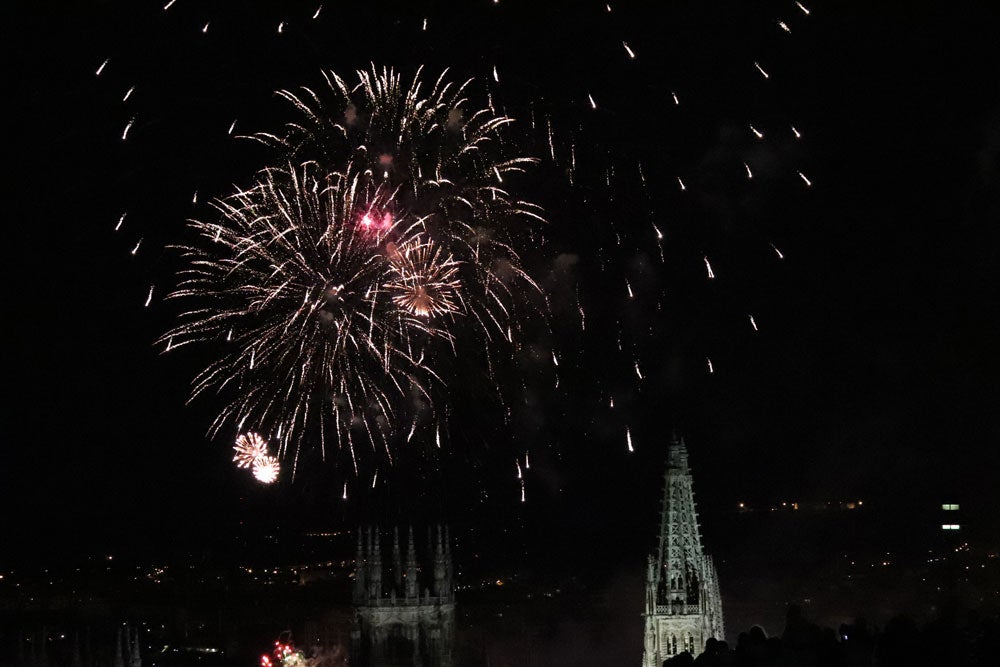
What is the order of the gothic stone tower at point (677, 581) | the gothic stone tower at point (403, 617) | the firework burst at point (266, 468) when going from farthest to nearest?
the gothic stone tower at point (403, 617) → the gothic stone tower at point (677, 581) → the firework burst at point (266, 468)

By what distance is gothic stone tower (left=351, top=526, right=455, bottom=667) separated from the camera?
2370 inches

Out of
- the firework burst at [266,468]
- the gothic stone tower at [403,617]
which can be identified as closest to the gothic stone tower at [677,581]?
the gothic stone tower at [403,617]

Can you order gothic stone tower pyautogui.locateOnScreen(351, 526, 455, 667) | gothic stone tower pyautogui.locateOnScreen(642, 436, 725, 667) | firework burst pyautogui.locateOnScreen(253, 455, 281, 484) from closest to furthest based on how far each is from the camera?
1. firework burst pyautogui.locateOnScreen(253, 455, 281, 484)
2. gothic stone tower pyautogui.locateOnScreen(642, 436, 725, 667)
3. gothic stone tower pyautogui.locateOnScreen(351, 526, 455, 667)

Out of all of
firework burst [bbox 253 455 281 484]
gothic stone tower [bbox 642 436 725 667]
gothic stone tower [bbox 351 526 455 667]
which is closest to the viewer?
firework burst [bbox 253 455 281 484]

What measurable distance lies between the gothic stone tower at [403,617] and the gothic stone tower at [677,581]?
1230 cm

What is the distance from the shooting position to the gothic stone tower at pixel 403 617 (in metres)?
60.2

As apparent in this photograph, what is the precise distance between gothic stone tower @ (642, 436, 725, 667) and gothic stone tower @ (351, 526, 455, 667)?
12300mm

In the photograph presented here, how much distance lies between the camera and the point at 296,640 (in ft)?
A: 268

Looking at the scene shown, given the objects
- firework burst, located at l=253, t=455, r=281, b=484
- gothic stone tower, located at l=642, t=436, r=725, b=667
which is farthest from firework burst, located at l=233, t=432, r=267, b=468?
gothic stone tower, located at l=642, t=436, r=725, b=667

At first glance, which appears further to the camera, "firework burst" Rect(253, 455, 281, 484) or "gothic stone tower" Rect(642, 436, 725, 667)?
"gothic stone tower" Rect(642, 436, 725, 667)

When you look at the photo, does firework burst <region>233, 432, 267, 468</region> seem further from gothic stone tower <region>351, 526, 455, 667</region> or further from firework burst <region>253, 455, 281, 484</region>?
gothic stone tower <region>351, 526, 455, 667</region>

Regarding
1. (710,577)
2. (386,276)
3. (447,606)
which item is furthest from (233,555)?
(386,276)

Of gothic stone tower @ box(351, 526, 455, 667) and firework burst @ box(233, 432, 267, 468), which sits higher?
firework burst @ box(233, 432, 267, 468)

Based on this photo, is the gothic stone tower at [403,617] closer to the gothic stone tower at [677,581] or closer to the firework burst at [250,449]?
the gothic stone tower at [677,581]
